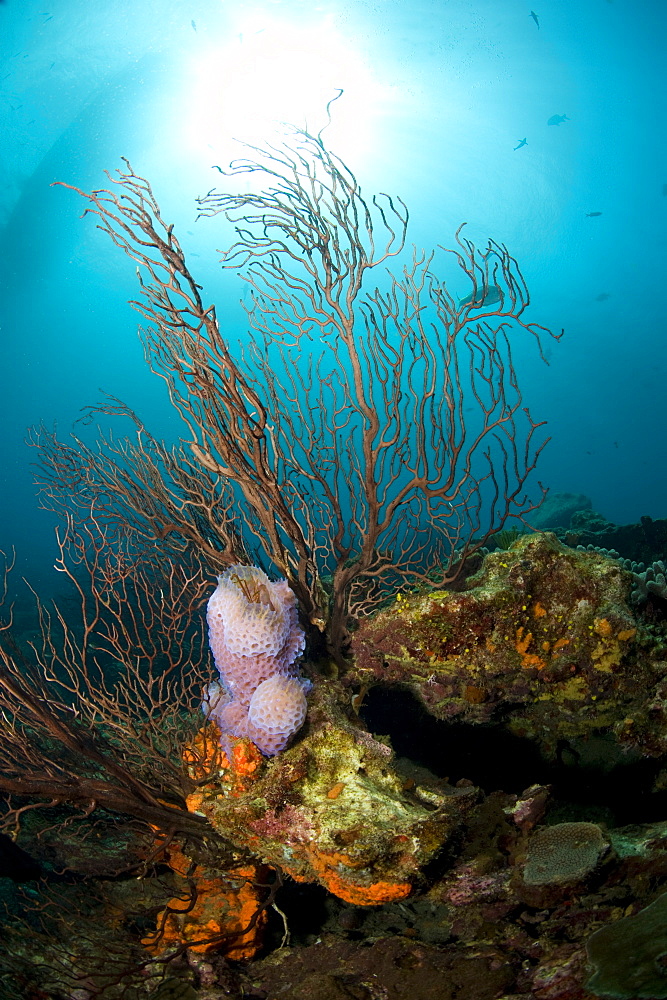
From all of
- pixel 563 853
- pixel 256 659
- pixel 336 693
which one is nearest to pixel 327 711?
pixel 336 693

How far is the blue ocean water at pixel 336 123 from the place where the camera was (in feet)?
74.3

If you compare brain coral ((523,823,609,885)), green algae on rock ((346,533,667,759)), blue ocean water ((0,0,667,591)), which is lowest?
brain coral ((523,823,609,885))

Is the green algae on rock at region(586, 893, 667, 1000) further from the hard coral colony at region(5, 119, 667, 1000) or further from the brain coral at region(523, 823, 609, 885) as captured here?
the brain coral at region(523, 823, 609, 885)

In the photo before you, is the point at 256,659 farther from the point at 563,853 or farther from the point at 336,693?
the point at 563,853

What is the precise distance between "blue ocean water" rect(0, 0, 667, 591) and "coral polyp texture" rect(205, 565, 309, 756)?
482cm

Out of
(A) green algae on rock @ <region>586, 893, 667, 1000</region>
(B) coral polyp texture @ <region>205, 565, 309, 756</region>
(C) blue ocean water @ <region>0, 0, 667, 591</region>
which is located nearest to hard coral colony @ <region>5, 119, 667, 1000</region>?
(B) coral polyp texture @ <region>205, 565, 309, 756</region>

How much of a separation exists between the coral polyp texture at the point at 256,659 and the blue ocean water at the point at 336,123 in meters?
4.82

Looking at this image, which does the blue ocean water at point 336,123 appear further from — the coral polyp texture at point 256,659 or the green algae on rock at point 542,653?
the green algae on rock at point 542,653

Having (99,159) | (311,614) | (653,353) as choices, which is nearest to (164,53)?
(99,159)

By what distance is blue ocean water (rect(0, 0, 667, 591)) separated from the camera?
22.6 metres

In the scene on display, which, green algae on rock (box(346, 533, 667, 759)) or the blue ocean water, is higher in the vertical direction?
the blue ocean water

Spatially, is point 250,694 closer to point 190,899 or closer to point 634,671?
point 190,899

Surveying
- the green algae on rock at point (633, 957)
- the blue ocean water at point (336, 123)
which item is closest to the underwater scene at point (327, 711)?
the green algae on rock at point (633, 957)

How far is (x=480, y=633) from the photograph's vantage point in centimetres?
386
